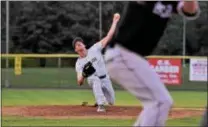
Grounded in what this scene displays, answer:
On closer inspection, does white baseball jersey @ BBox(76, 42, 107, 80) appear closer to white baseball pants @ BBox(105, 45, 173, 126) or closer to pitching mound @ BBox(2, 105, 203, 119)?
pitching mound @ BBox(2, 105, 203, 119)

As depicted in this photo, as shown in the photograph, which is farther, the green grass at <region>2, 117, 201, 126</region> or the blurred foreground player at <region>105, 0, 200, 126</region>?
the green grass at <region>2, 117, 201, 126</region>

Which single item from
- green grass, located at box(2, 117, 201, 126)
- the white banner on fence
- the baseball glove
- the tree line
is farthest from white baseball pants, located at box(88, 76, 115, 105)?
the tree line

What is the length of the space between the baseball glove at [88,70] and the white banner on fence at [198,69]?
1156cm

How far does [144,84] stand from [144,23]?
1.52ft

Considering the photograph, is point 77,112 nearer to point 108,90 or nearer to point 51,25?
point 108,90

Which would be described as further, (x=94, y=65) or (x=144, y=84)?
(x=94, y=65)

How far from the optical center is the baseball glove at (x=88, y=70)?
12.8m

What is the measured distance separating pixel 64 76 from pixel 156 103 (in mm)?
28368

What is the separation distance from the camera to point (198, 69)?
81.5 ft

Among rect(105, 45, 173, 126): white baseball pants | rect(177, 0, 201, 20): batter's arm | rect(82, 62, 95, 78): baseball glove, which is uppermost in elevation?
rect(177, 0, 201, 20): batter's arm

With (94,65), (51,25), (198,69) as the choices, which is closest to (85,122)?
(94,65)

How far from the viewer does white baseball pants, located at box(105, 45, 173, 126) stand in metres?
4.32

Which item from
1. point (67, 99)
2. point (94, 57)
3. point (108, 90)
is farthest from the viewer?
point (67, 99)

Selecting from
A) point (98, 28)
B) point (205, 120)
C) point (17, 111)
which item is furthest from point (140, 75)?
point (98, 28)
